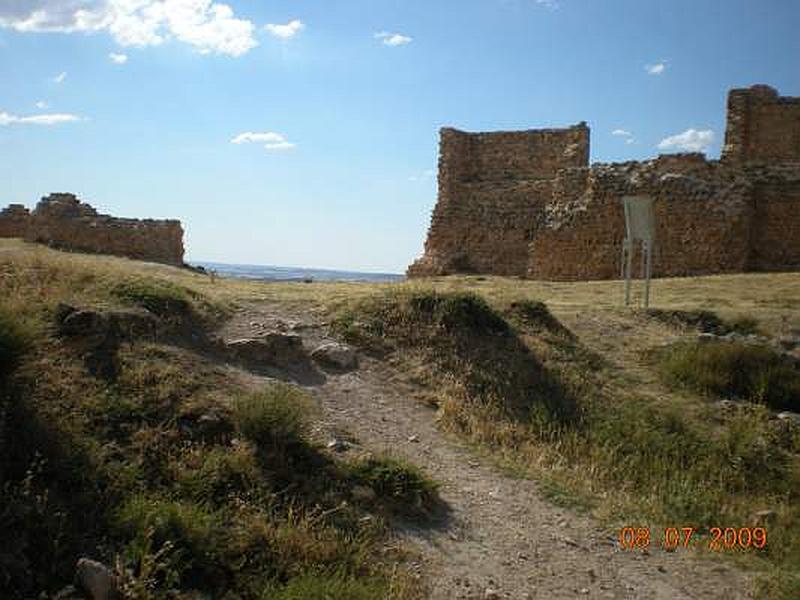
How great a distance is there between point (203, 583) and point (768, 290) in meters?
11.7

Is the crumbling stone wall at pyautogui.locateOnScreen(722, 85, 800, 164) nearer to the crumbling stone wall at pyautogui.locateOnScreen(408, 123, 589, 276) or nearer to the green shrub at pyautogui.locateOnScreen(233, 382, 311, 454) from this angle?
the crumbling stone wall at pyautogui.locateOnScreen(408, 123, 589, 276)

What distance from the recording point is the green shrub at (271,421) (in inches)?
235

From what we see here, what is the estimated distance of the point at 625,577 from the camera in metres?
5.34

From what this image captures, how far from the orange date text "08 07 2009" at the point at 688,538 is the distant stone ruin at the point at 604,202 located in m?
11.1

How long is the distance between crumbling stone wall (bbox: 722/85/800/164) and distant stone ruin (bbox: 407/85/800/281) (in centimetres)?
3

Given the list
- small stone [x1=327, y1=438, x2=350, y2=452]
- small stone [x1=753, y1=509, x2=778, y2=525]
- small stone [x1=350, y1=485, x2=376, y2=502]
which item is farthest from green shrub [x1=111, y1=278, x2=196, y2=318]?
small stone [x1=753, y1=509, x2=778, y2=525]

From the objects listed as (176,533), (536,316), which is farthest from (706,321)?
(176,533)

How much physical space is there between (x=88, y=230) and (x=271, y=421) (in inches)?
592

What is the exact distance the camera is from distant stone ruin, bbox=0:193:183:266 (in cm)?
1912

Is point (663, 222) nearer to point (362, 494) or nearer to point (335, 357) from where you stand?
point (335, 357)

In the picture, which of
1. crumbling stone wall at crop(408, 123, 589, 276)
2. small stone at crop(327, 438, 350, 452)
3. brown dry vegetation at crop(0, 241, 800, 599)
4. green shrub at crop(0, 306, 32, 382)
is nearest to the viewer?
brown dry vegetation at crop(0, 241, 800, 599)

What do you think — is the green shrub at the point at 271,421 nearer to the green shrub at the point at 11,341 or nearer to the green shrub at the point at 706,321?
the green shrub at the point at 11,341

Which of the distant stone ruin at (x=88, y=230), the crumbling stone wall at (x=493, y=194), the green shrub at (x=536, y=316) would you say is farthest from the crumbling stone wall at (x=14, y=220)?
the green shrub at (x=536, y=316)

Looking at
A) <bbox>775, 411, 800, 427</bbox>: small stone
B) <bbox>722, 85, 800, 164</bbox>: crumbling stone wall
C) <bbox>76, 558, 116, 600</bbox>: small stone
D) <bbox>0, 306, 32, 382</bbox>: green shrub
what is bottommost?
<bbox>76, 558, 116, 600</bbox>: small stone
